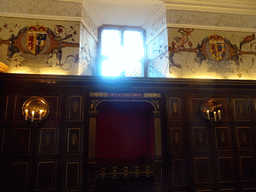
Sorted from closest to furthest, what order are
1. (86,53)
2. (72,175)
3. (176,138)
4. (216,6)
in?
(72,175) → (176,138) → (86,53) → (216,6)

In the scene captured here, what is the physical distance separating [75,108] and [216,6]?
4.78 metres

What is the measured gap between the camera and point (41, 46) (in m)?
4.80

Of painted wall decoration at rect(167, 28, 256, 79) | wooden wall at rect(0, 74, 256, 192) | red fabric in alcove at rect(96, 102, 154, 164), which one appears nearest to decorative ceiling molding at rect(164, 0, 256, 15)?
painted wall decoration at rect(167, 28, 256, 79)

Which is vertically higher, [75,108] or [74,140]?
[75,108]

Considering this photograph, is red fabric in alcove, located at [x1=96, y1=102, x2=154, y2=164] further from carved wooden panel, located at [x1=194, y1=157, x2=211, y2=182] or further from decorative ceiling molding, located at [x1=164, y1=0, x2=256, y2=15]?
decorative ceiling molding, located at [x1=164, y1=0, x2=256, y2=15]

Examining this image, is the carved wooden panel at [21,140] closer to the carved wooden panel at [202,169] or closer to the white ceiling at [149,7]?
the white ceiling at [149,7]

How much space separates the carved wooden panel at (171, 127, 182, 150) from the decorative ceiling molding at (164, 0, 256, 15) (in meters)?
3.31

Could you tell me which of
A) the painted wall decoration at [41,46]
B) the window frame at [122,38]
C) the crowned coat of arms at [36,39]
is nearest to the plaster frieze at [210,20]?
the window frame at [122,38]

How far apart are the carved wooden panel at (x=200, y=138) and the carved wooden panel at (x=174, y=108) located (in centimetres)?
53

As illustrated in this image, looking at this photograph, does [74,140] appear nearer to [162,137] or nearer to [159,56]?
[162,137]

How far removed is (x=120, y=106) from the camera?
17.2 feet

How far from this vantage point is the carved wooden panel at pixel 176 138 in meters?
4.65

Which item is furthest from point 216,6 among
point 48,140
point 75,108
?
point 48,140

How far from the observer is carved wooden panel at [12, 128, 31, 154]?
4266mm
